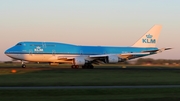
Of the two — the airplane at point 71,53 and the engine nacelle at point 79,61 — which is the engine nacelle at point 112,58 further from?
the engine nacelle at point 79,61

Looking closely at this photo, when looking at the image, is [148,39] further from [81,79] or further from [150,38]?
[81,79]

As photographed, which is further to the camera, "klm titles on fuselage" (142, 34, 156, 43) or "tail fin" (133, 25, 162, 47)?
"klm titles on fuselage" (142, 34, 156, 43)

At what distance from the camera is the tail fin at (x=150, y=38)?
71.9 metres

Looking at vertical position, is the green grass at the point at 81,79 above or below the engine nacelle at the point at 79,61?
below

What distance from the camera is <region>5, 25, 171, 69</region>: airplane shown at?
61.2 meters

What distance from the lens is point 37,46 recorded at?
61.6 m
